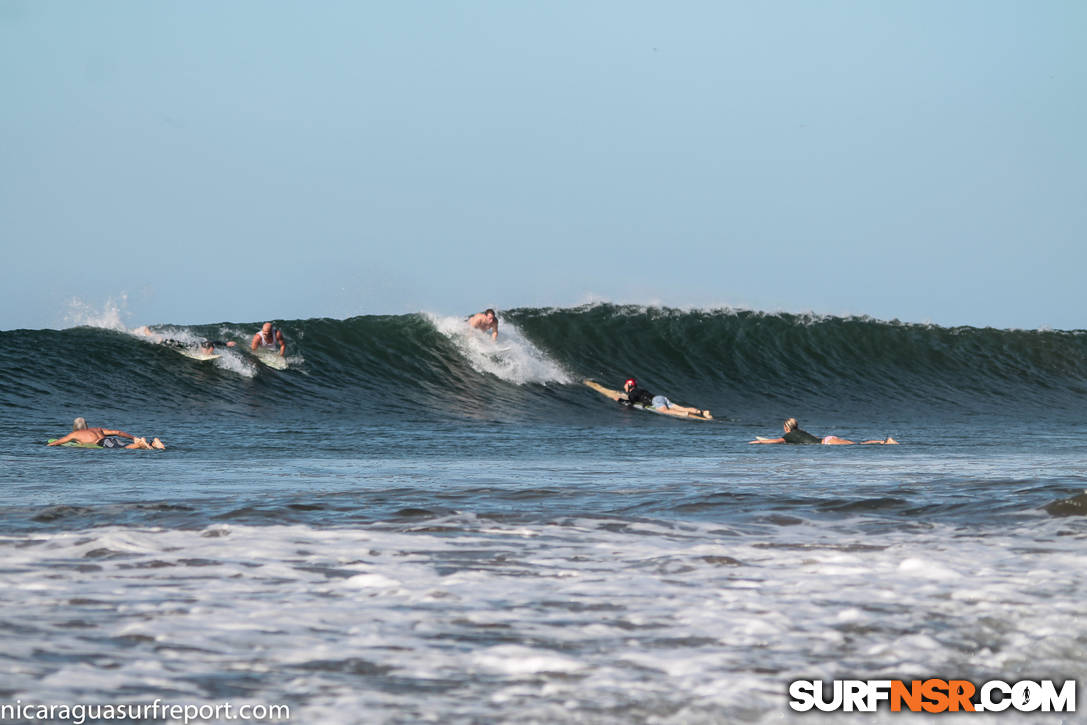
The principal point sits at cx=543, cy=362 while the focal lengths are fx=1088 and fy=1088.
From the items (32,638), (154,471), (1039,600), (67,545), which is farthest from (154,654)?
(154,471)

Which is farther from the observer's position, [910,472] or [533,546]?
[910,472]

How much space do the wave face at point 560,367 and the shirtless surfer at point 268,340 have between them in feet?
1.28

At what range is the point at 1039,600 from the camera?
4.35 metres

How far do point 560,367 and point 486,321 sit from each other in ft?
7.17

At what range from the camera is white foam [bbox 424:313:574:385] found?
83.6 feet

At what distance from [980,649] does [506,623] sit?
165 cm

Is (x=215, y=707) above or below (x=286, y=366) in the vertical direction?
below

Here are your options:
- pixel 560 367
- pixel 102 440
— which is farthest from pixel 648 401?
pixel 102 440

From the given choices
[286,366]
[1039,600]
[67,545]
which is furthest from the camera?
[286,366]

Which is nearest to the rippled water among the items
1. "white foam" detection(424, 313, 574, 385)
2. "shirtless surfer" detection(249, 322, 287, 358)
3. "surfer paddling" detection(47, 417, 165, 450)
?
"surfer paddling" detection(47, 417, 165, 450)

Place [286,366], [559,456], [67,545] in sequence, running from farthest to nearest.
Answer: [286,366], [559,456], [67,545]

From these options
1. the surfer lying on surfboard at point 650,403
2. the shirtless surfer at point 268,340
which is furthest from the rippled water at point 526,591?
the shirtless surfer at point 268,340

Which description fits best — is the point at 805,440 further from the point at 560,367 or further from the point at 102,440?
the point at 560,367

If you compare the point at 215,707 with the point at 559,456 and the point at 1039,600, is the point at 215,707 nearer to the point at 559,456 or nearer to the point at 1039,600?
the point at 1039,600
